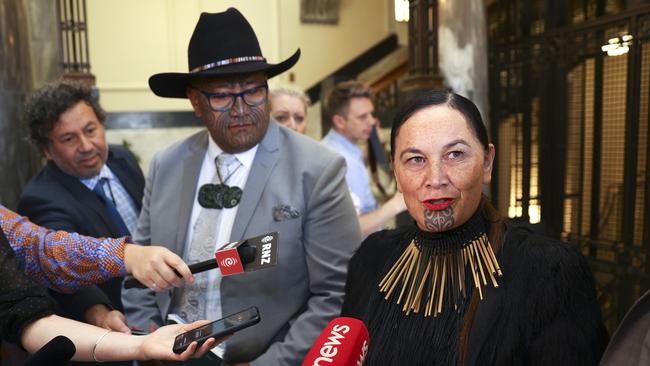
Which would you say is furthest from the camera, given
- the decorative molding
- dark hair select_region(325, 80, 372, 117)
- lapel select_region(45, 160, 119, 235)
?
the decorative molding

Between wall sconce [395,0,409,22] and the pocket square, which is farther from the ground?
wall sconce [395,0,409,22]

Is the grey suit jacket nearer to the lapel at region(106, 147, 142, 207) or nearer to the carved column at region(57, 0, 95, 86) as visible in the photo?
the lapel at region(106, 147, 142, 207)

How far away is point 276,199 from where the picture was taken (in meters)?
1.88

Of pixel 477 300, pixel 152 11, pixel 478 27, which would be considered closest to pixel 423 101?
pixel 477 300

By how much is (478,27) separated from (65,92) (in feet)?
10.3

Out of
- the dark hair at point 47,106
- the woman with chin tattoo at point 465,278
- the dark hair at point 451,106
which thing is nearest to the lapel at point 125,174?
the dark hair at point 47,106

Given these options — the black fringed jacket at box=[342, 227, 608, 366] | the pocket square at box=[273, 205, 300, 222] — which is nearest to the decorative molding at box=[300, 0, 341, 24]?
the pocket square at box=[273, 205, 300, 222]

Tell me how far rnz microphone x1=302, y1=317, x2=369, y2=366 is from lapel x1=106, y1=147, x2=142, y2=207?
6.21 ft

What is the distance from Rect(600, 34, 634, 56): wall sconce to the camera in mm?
3396

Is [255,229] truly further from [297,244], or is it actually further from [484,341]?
[484,341]

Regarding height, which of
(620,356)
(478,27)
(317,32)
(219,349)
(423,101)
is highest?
(317,32)

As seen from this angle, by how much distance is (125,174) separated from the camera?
287cm

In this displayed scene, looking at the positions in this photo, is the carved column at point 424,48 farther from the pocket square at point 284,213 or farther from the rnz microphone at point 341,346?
the rnz microphone at point 341,346

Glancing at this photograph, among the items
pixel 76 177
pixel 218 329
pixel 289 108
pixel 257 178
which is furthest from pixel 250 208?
pixel 289 108
